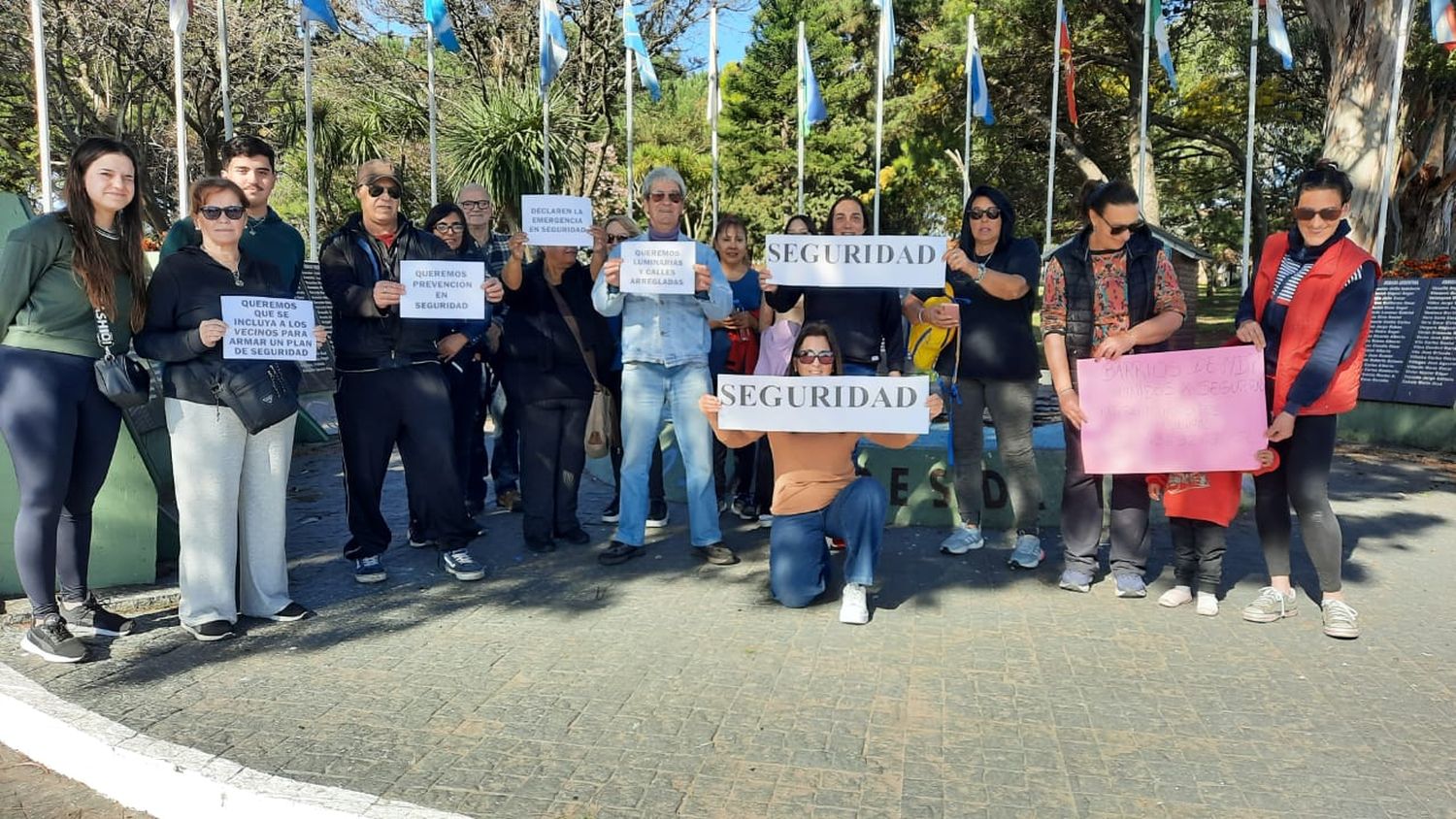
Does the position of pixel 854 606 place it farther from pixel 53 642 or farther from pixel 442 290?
pixel 53 642

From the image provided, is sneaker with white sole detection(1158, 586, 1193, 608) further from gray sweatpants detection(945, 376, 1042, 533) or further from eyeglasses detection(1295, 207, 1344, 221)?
eyeglasses detection(1295, 207, 1344, 221)

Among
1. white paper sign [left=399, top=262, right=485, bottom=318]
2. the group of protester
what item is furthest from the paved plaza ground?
white paper sign [left=399, top=262, right=485, bottom=318]

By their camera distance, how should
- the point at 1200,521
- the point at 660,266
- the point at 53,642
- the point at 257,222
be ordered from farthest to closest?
the point at 660,266
the point at 1200,521
the point at 257,222
the point at 53,642

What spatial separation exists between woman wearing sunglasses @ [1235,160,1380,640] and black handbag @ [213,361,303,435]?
4441mm

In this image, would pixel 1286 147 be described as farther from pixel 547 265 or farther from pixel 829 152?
pixel 547 265

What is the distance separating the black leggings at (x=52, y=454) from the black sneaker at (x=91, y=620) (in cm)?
5

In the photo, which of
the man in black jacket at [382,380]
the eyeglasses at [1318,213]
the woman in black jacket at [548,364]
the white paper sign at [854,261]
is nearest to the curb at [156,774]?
the man in black jacket at [382,380]

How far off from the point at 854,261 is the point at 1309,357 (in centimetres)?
220

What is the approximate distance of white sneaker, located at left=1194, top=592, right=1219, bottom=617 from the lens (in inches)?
190

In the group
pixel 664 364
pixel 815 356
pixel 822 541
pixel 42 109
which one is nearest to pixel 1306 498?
pixel 822 541

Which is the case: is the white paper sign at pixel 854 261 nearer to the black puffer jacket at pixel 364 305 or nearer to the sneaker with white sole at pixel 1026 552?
the sneaker with white sole at pixel 1026 552

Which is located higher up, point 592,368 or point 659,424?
point 592,368

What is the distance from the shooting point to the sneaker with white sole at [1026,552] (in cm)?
560

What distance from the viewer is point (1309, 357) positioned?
14.4ft
